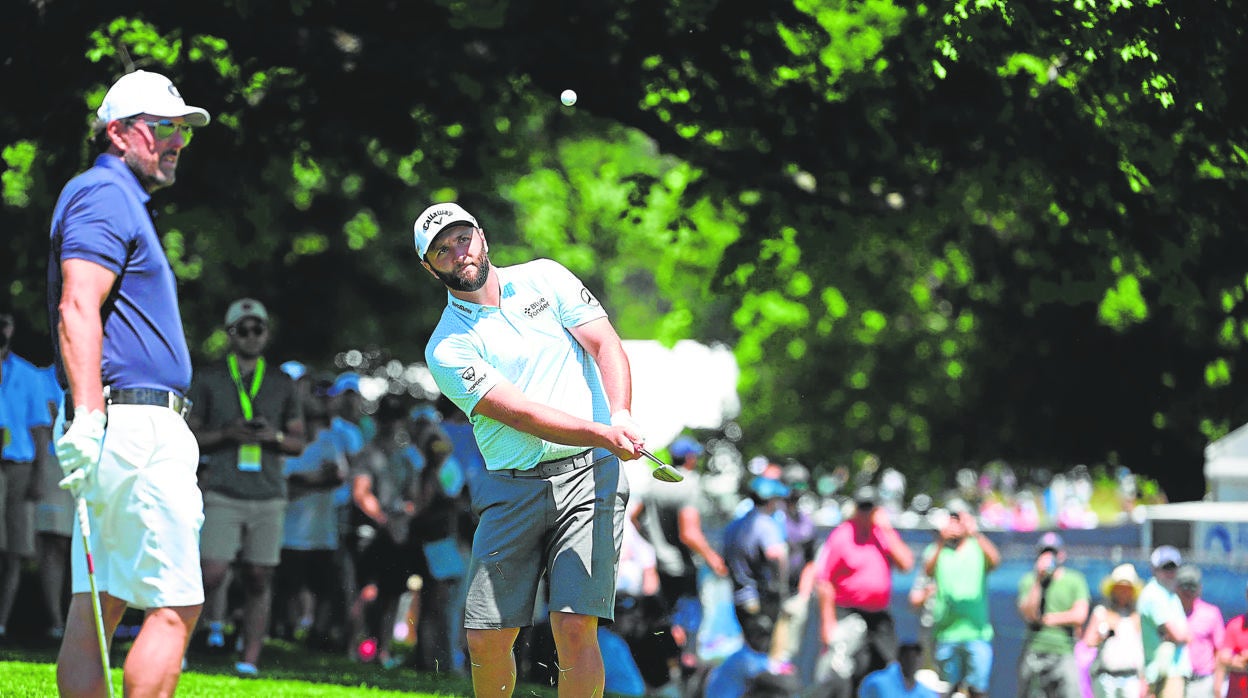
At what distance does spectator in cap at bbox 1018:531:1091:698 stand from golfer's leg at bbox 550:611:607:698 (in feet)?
32.5

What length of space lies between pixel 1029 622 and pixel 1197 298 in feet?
17.0

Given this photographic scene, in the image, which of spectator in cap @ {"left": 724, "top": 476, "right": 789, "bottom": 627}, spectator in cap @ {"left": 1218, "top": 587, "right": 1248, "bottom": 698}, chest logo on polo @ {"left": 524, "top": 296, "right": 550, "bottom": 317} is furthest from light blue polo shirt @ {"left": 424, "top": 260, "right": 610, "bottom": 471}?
spectator in cap @ {"left": 1218, "top": 587, "right": 1248, "bottom": 698}

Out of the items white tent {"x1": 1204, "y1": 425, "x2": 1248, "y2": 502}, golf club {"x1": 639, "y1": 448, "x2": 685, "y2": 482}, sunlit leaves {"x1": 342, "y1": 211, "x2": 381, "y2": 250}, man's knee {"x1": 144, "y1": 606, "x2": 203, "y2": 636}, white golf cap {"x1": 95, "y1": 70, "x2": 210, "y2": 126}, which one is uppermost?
sunlit leaves {"x1": 342, "y1": 211, "x2": 381, "y2": 250}

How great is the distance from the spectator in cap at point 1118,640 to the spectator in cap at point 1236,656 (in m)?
0.89

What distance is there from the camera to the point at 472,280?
259 inches

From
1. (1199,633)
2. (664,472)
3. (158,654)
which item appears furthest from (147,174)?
(1199,633)

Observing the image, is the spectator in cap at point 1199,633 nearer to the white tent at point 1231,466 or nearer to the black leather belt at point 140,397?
the white tent at point 1231,466

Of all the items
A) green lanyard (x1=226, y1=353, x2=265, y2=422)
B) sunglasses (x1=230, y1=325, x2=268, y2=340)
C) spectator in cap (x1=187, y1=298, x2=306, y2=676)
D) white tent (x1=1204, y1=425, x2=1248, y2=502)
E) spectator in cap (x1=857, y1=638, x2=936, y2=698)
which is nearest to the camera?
spectator in cap (x1=187, y1=298, x2=306, y2=676)

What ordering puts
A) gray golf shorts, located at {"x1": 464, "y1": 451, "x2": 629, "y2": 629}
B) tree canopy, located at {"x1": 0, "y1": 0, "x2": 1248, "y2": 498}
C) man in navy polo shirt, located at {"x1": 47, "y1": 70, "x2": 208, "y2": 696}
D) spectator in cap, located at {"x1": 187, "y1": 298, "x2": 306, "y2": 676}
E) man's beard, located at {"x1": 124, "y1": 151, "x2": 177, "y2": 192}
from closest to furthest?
man in navy polo shirt, located at {"x1": 47, "y1": 70, "x2": 208, "y2": 696}, man's beard, located at {"x1": 124, "y1": 151, "x2": 177, "y2": 192}, gray golf shorts, located at {"x1": 464, "y1": 451, "x2": 629, "y2": 629}, tree canopy, located at {"x1": 0, "y1": 0, "x2": 1248, "y2": 498}, spectator in cap, located at {"x1": 187, "y1": 298, "x2": 306, "y2": 676}

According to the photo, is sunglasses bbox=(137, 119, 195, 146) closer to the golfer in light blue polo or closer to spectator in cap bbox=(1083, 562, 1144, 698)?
the golfer in light blue polo

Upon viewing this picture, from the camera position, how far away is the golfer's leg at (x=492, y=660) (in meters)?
6.68

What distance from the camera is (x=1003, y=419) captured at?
1174 inches

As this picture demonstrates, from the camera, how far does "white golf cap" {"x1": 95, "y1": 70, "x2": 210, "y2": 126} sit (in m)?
5.69

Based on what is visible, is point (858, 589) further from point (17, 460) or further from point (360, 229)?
point (360, 229)
